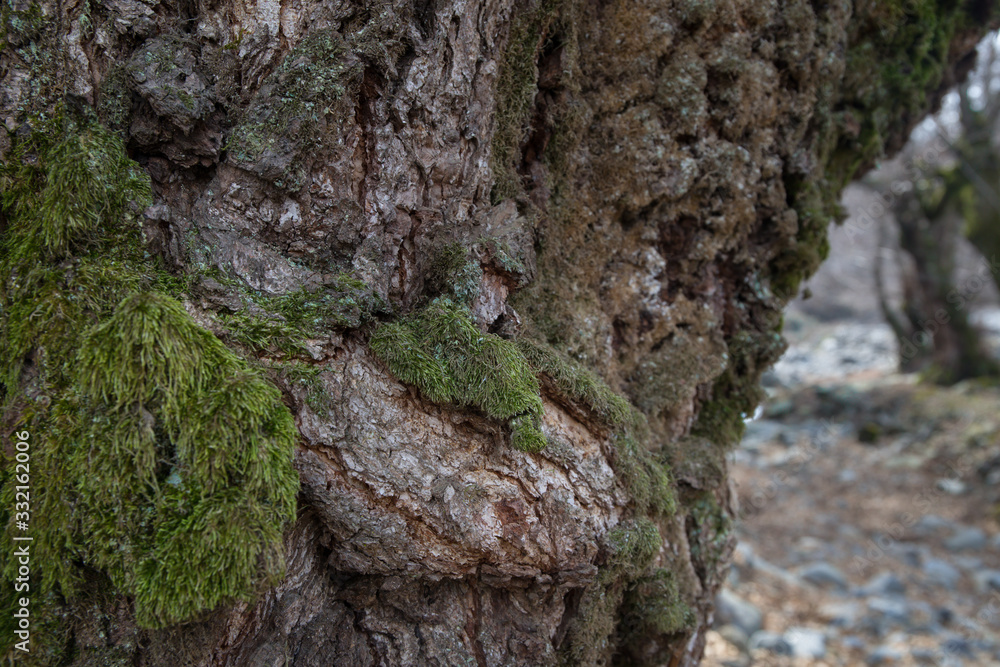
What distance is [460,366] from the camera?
2.14 m

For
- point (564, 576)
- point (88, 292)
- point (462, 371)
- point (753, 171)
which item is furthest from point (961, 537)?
point (88, 292)

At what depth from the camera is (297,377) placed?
2.00 metres

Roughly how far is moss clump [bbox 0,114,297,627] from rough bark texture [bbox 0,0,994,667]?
116 millimetres

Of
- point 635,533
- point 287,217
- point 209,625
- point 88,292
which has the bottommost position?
point 209,625

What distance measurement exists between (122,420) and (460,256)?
119 centimetres

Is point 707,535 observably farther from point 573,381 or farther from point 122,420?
point 122,420

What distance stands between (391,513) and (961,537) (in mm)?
7678

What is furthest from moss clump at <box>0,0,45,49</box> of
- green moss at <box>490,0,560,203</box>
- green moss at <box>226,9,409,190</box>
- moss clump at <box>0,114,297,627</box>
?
green moss at <box>490,0,560,203</box>

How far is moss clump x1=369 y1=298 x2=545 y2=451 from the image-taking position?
2.09 metres

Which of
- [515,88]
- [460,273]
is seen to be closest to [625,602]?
[460,273]

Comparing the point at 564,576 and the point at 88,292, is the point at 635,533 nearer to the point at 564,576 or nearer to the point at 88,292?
the point at 564,576

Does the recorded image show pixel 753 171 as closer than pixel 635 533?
No

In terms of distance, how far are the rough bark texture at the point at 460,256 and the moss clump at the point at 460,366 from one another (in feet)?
0.08

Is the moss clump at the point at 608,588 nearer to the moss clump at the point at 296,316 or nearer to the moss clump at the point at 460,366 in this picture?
the moss clump at the point at 460,366
